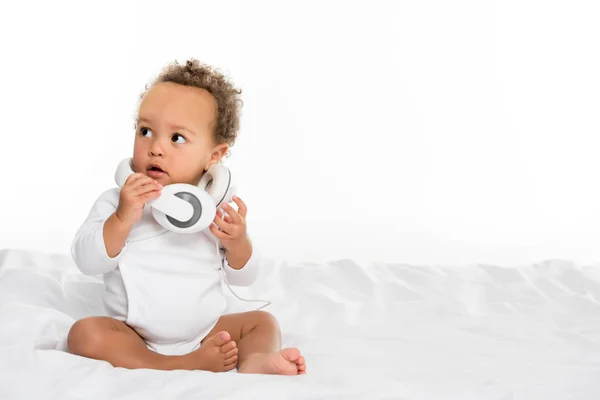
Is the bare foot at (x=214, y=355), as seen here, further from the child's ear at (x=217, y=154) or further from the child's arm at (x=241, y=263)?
the child's ear at (x=217, y=154)

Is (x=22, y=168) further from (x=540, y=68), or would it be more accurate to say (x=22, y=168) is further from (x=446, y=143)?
(x=540, y=68)

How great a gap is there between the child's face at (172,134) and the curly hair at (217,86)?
37 millimetres

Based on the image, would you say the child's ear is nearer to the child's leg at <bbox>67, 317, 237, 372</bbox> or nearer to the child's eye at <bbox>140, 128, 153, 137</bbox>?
the child's eye at <bbox>140, 128, 153, 137</bbox>

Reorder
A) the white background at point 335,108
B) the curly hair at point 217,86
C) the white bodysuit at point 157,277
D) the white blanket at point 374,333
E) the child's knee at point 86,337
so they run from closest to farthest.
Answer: the white blanket at point 374,333 → the child's knee at point 86,337 → the white bodysuit at point 157,277 → the curly hair at point 217,86 → the white background at point 335,108

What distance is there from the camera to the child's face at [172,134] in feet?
5.28

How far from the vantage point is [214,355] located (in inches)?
57.9

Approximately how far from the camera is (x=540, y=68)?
3801 mm

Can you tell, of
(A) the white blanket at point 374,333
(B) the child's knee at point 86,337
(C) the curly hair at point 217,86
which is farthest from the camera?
(C) the curly hair at point 217,86

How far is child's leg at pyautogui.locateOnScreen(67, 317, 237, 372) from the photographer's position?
1441 millimetres

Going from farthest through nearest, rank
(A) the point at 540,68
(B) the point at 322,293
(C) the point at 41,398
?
(A) the point at 540,68, (B) the point at 322,293, (C) the point at 41,398

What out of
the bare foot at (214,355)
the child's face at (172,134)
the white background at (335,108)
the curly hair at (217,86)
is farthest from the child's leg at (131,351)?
the white background at (335,108)

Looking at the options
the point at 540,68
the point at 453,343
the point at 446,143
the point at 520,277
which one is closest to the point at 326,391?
the point at 453,343

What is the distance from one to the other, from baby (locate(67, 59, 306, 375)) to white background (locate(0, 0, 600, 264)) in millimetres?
1879

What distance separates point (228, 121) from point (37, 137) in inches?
84.9
